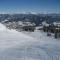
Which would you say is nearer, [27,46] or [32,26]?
[27,46]

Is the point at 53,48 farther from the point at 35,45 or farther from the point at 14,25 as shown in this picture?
the point at 14,25

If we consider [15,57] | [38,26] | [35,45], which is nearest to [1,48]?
[15,57]

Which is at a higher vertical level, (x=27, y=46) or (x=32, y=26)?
(x=32, y=26)

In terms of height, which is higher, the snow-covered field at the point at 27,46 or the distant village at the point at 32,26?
the distant village at the point at 32,26

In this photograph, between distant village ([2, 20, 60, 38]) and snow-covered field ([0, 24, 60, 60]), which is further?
distant village ([2, 20, 60, 38])

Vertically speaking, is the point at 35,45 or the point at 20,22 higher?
the point at 20,22

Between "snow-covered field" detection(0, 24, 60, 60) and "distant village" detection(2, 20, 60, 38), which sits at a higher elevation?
A: "distant village" detection(2, 20, 60, 38)

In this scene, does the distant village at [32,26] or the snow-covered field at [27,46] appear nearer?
the snow-covered field at [27,46]

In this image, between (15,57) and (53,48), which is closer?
(15,57)
